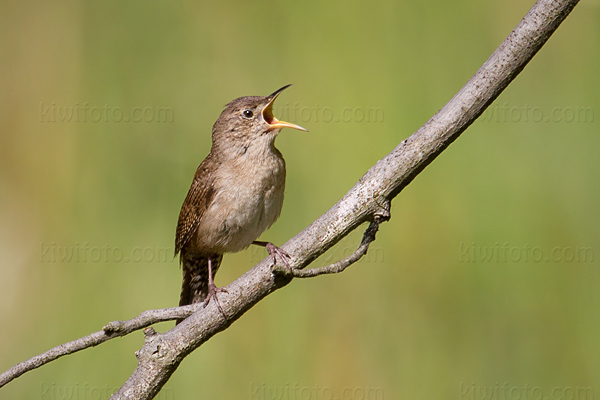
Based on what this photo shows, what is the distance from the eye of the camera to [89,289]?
4.04 meters

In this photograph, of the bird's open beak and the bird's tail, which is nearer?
the bird's open beak

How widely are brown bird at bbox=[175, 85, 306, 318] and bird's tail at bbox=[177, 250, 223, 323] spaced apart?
0.01 m

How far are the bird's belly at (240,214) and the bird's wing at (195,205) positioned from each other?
0.16ft

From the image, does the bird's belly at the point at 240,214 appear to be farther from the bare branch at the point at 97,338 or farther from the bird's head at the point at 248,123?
the bare branch at the point at 97,338

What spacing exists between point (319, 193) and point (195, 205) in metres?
0.86

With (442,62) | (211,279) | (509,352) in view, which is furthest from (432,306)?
(442,62)

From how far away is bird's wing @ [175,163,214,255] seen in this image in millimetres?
3523

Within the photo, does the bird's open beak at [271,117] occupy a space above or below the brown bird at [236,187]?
above

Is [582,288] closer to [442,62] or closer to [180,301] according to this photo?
[442,62]

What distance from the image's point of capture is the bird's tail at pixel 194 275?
147 inches

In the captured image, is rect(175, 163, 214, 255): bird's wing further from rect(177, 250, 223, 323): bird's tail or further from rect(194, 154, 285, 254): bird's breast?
rect(177, 250, 223, 323): bird's tail

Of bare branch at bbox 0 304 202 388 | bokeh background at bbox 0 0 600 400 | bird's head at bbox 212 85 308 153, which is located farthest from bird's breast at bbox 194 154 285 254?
bare branch at bbox 0 304 202 388

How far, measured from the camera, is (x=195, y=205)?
3.59 metres

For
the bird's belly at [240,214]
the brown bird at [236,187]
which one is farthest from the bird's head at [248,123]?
the bird's belly at [240,214]
